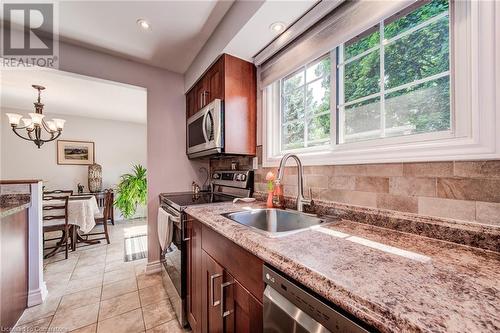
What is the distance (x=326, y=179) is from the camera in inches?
50.5

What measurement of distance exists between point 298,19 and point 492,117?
113 centimetres

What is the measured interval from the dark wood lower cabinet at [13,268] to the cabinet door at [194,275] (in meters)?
1.26

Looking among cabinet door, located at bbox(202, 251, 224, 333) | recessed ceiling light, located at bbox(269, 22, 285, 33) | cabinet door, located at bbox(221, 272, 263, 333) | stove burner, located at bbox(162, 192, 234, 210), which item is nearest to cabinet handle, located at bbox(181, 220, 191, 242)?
stove burner, located at bbox(162, 192, 234, 210)

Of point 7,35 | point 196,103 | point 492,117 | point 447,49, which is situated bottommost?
point 492,117

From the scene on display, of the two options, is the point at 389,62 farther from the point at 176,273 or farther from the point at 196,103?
the point at 176,273

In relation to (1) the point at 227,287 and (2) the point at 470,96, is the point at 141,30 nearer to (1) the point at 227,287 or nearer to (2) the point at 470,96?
(1) the point at 227,287

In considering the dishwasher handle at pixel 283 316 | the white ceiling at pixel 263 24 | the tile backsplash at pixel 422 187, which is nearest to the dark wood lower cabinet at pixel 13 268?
the dishwasher handle at pixel 283 316

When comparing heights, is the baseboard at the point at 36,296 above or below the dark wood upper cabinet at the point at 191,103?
below

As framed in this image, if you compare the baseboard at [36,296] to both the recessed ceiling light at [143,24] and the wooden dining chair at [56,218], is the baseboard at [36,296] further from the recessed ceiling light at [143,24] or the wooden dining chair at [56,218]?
the recessed ceiling light at [143,24]

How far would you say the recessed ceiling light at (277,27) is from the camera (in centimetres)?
134

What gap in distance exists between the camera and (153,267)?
93.1 inches

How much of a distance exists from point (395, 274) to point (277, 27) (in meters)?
1.52

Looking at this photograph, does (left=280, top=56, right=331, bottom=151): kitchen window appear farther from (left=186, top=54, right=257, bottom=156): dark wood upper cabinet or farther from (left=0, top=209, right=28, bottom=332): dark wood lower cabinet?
(left=0, top=209, right=28, bottom=332): dark wood lower cabinet

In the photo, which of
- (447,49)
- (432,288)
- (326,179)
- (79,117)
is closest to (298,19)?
(447,49)
